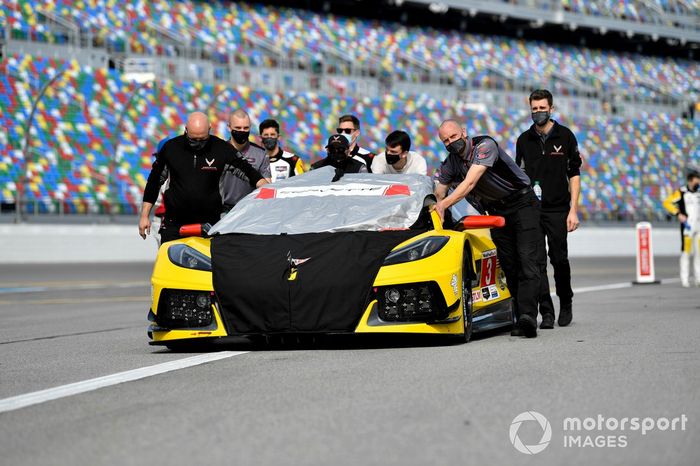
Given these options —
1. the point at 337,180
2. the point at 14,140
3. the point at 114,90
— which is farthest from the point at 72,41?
the point at 337,180

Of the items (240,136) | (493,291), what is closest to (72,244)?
(240,136)

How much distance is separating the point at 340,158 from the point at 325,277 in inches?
92.6

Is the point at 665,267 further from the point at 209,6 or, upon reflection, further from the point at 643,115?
the point at 643,115

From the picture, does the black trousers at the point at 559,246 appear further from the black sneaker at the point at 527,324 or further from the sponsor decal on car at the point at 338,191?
the sponsor decal on car at the point at 338,191

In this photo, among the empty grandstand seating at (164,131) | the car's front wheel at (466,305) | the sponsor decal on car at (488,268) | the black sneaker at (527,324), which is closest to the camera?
the car's front wheel at (466,305)

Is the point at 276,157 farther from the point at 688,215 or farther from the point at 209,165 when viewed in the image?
the point at 688,215

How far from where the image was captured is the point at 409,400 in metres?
5.53

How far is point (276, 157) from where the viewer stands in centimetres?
1147

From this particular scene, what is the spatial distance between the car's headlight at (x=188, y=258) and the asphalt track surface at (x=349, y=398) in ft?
1.88

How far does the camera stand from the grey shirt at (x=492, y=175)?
922 centimetres

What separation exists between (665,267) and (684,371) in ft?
76.8

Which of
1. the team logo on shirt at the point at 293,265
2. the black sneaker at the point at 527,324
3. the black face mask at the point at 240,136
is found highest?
the black face mask at the point at 240,136

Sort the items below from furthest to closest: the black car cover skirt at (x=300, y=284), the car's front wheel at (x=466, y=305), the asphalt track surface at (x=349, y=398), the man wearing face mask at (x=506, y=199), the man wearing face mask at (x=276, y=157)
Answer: the man wearing face mask at (x=276, y=157)
the man wearing face mask at (x=506, y=199)
the car's front wheel at (x=466, y=305)
the black car cover skirt at (x=300, y=284)
the asphalt track surface at (x=349, y=398)

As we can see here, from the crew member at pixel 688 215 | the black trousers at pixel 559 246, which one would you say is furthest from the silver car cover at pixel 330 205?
the crew member at pixel 688 215
